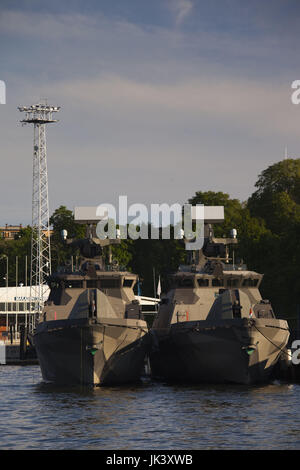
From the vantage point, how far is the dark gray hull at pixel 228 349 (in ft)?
174

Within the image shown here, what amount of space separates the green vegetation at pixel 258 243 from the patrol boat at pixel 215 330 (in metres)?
16.5

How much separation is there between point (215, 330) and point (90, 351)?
7.61 metres

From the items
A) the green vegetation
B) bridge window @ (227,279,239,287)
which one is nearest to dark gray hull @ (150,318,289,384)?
bridge window @ (227,279,239,287)

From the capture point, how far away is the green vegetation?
98125 mm

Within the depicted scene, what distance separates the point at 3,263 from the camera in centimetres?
15338

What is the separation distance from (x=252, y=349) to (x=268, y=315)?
22.2 ft

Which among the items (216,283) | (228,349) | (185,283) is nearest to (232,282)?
(216,283)

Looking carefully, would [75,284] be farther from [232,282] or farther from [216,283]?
[232,282]

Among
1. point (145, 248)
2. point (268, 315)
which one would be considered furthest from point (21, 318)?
point (268, 315)

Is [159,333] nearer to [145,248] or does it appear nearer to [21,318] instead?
[21,318]

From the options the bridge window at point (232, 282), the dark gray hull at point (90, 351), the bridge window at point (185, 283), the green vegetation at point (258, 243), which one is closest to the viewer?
the dark gray hull at point (90, 351)

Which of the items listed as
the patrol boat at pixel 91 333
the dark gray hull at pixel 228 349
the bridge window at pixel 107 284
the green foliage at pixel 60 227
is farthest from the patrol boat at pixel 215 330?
the green foliage at pixel 60 227

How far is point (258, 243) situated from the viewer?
105 m

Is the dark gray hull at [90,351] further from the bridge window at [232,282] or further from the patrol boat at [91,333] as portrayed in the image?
the bridge window at [232,282]
